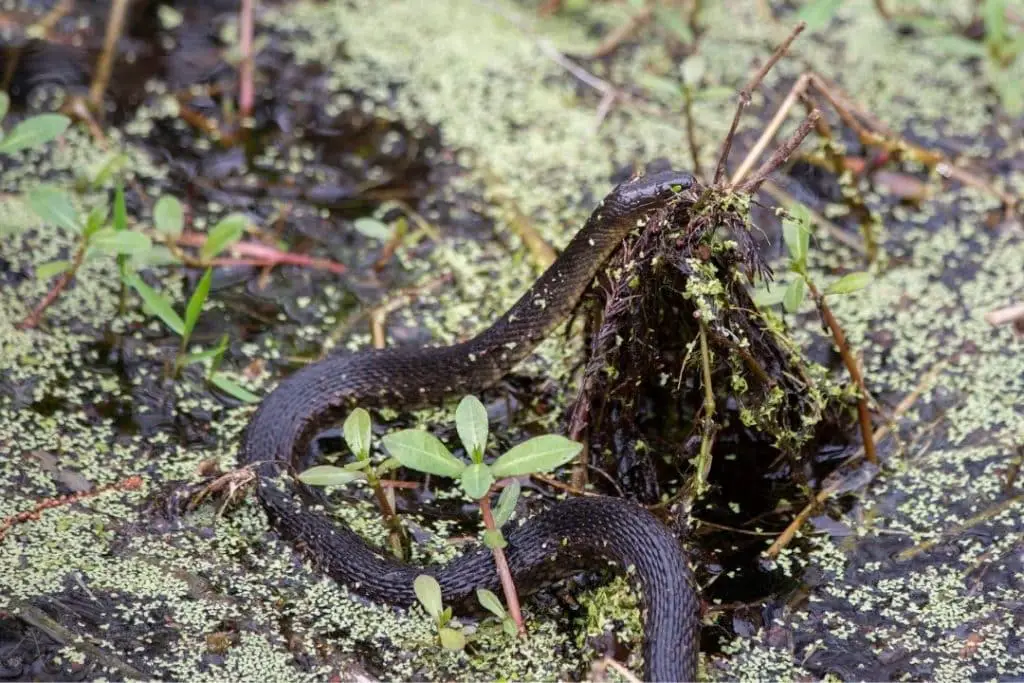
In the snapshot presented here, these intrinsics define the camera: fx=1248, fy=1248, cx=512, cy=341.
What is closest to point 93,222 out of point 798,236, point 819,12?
point 798,236

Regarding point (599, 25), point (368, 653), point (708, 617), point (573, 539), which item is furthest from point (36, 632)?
point (599, 25)

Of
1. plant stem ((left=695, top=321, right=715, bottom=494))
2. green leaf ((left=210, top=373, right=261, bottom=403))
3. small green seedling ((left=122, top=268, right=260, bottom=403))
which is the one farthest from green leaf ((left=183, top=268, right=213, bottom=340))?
plant stem ((left=695, top=321, right=715, bottom=494))

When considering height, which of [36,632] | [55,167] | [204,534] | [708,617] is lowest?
[36,632]

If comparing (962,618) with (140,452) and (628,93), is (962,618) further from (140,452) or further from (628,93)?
(628,93)

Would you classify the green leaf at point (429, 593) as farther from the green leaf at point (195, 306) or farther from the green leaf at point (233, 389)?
the green leaf at point (195, 306)

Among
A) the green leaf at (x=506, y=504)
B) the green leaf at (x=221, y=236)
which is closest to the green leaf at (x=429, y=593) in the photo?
the green leaf at (x=506, y=504)

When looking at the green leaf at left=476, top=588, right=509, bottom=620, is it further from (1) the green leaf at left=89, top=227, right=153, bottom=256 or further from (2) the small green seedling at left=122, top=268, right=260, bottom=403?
(1) the green leaf at left=89, top=227, right=153, bottom=256

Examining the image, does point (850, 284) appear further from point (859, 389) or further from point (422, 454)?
point (422, 454)
